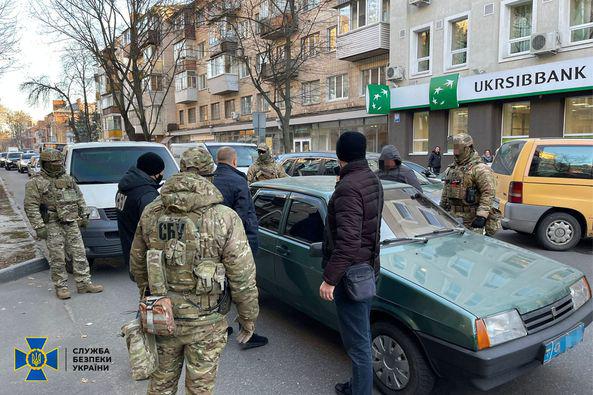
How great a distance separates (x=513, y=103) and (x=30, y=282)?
54.3 feet

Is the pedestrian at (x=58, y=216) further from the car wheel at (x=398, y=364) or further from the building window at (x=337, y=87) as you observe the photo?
the building window at (x=337, y=87)

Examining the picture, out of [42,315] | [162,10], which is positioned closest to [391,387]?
[42,315]

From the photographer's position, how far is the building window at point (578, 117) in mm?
14203

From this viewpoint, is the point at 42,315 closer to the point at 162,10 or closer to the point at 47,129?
the point at 162,10

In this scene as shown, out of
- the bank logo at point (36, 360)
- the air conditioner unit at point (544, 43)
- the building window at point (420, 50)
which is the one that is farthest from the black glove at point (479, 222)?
the building window at point (420, 50)

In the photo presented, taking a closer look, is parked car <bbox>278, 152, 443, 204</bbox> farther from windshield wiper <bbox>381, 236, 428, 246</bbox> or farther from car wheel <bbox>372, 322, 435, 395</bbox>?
car wheel <bbox>372, 322, 435, 395</bbox>

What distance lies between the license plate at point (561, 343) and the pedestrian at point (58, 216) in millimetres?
5062

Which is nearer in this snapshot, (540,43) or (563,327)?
(563,327)

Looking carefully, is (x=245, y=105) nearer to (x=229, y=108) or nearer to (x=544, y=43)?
(x=229, y=108)

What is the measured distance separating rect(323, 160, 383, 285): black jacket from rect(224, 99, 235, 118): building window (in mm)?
31918

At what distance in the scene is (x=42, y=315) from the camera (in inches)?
190

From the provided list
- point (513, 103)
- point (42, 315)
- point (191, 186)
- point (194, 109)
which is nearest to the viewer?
point (191, 186)

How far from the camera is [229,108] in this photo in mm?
34312

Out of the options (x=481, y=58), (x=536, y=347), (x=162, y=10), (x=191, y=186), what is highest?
(x=162, y=10)
